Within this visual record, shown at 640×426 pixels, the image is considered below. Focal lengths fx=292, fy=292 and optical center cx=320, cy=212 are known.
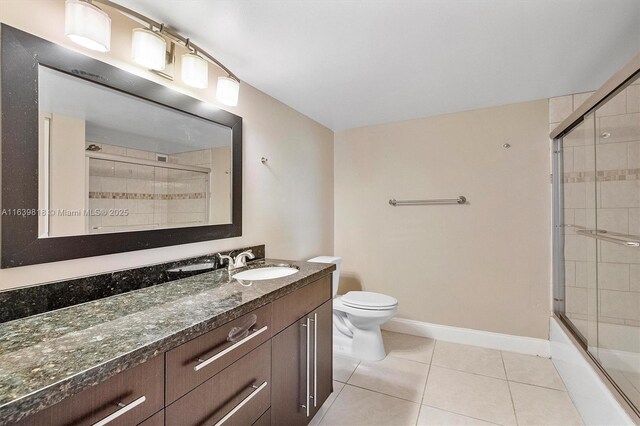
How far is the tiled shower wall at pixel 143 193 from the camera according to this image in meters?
1.17

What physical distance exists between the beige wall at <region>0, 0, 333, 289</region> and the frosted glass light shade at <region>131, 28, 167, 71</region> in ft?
0.30

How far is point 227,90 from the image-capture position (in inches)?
63.7

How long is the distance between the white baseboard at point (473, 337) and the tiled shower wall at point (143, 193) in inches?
82.9

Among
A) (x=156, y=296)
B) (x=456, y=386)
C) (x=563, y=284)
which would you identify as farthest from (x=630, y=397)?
(x=156, y=296)

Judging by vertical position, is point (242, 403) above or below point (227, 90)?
below

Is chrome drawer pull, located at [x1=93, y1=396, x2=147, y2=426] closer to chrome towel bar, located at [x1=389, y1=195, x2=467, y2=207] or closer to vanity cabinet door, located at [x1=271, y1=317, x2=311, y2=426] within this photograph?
vanity cabinet door, located at [x1=271, y1=317, x2=311, y2=426]

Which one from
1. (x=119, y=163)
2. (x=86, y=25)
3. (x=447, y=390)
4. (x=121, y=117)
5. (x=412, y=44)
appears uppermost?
(x=412, y=44)

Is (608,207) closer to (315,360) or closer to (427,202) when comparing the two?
(427,202)

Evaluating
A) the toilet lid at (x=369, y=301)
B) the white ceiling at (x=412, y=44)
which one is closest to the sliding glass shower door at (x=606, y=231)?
the white ceiling at (x=412, y=44)

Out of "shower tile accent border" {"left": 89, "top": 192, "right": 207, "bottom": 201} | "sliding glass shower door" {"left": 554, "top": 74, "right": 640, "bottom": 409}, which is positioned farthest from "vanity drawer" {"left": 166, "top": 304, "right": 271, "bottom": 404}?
"sliding glass shower door" {"left": 554, "top": 74, "right": 640, "bottom": 409}

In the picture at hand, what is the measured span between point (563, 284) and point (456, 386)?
116 cm

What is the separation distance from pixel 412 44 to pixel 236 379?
1.73m

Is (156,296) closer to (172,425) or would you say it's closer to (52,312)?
(52,312)

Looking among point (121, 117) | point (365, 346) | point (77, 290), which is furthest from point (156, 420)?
point (365, 346)
